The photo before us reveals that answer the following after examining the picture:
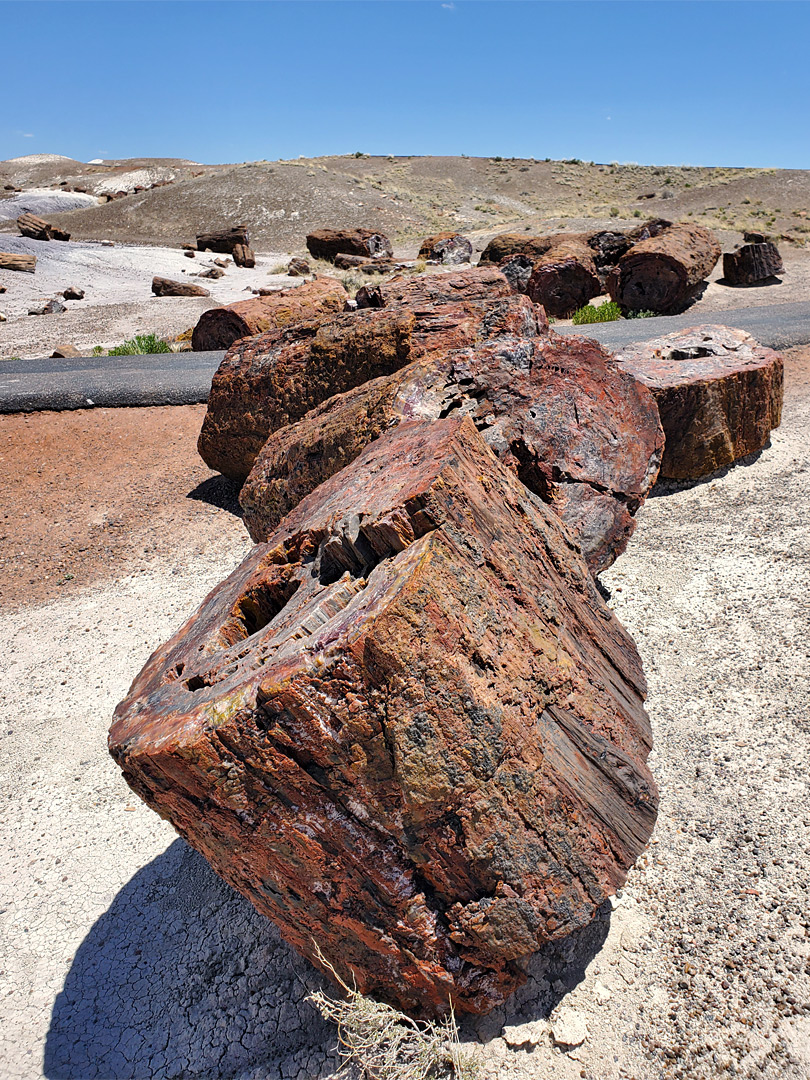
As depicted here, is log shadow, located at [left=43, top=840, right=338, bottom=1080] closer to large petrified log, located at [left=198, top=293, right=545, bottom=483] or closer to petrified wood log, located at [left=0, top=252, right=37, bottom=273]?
large petrified log, located at [left=198, top=293, right=545, bottom=483]

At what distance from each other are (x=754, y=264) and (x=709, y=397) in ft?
37.3

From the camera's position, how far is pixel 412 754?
6.93ft

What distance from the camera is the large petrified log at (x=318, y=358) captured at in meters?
5.62

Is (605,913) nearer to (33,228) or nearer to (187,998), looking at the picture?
(187,998)

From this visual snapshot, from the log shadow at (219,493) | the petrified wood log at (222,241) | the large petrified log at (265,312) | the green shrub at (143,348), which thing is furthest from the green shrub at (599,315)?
the petrified wood log at (222,241)

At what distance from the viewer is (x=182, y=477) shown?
821cm

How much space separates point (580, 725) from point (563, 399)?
2617 millimetres

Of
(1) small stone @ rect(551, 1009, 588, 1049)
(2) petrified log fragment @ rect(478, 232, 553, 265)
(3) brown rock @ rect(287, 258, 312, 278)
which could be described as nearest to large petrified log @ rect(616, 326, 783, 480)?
(1) small stone @ rect(551, 1009, 588, 1049)

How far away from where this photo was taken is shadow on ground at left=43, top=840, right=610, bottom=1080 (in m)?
2.74

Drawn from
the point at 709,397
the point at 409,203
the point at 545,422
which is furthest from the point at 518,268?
the point at 409,203

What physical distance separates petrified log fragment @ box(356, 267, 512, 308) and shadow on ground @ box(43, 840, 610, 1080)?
188 inches

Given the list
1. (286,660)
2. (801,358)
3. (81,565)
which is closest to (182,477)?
(81,565)

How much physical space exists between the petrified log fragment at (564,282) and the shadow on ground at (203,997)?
45.1ft

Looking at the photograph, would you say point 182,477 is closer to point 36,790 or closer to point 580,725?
point 36,790
